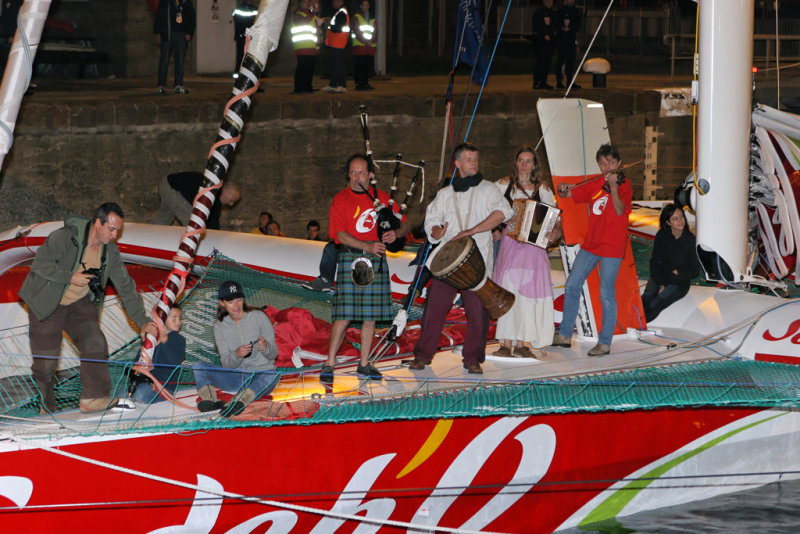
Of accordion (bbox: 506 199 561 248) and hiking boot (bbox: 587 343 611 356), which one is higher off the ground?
accordion (bbox: 506 199 561 248)

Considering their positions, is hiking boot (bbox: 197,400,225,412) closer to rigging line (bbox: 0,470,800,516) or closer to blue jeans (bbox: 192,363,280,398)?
blue jeans (bbox: 192,363,280,398)

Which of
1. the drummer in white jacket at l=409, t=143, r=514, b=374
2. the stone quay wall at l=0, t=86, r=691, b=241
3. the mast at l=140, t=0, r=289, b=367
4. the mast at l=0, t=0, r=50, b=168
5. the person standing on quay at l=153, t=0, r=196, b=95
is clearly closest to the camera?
the mast at l=0, t=0, r=50, b=168

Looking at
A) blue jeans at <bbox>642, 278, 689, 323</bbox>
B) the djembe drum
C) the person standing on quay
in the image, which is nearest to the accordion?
the djembe drum

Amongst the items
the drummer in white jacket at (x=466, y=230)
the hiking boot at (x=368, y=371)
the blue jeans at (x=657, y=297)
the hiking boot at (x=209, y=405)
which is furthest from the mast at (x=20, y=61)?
the blue jeans at (x=657, y=297)

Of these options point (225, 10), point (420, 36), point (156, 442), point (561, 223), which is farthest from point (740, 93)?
point (420, 36)

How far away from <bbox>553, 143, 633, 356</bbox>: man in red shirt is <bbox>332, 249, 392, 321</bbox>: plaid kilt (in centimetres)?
144

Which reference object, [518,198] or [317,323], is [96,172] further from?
[518,198]

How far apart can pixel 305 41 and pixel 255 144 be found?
4.58 feet

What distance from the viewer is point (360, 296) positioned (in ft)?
22.4

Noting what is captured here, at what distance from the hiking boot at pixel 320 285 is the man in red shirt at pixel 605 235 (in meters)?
1.99

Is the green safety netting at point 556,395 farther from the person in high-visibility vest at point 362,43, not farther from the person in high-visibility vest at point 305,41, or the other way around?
the person in high-visibility vest at point 362,43

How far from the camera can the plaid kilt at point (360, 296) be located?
6824mm

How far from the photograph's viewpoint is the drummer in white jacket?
6.94m

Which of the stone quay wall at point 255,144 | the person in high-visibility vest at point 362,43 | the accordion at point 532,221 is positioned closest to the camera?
the accordion at point 532,221
